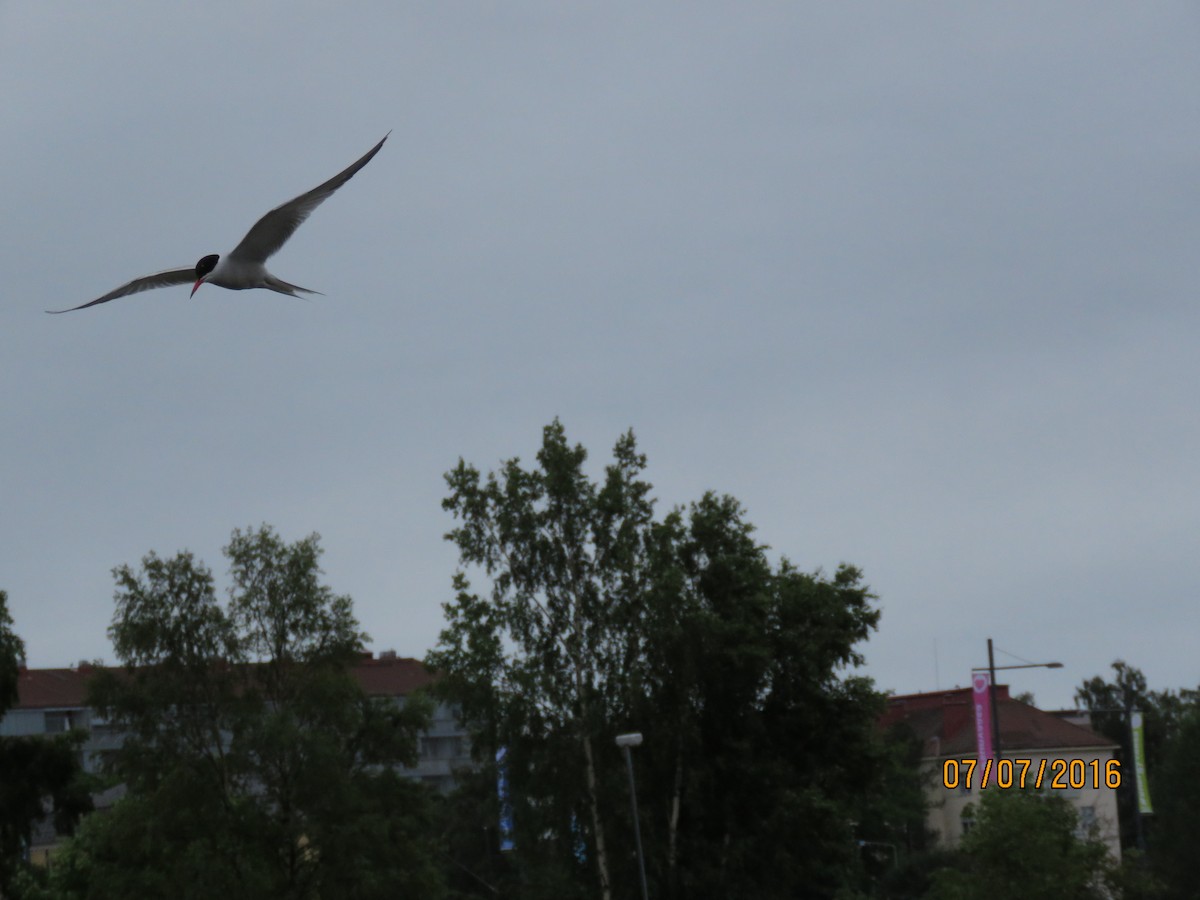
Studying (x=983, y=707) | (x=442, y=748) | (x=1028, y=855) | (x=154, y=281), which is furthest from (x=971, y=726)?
(x=154, y=281)

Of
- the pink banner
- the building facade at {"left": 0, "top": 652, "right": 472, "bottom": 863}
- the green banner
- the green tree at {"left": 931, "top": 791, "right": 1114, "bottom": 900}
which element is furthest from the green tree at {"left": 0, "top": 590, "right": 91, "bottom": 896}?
the building facade at {"left": 0, "top": 652, "right": 472, "bottom": 863}

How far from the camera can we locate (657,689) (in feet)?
173

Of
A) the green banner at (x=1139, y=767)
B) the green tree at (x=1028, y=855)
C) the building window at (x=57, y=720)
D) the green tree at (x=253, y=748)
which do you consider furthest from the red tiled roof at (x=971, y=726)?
the building window at (x=57, y=720)

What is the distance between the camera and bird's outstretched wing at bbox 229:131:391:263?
14.9 meters

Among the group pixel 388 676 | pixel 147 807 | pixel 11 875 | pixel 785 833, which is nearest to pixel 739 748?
pixel 785 833

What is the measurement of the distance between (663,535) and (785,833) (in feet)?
32.7

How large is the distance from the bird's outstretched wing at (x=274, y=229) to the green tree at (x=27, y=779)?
39402 mm

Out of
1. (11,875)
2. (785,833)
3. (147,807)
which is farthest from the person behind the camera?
(11,875)

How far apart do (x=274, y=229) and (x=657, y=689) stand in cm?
3881

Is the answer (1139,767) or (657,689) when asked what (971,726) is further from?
(657,689)

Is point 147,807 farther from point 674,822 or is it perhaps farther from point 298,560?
point 674,822

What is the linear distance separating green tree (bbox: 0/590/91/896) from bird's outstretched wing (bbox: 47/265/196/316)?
37400 mm

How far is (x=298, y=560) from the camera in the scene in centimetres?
5081

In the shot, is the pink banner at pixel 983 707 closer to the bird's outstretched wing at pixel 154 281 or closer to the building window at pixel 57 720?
the bird's outstretched wing at pixel 154 281
